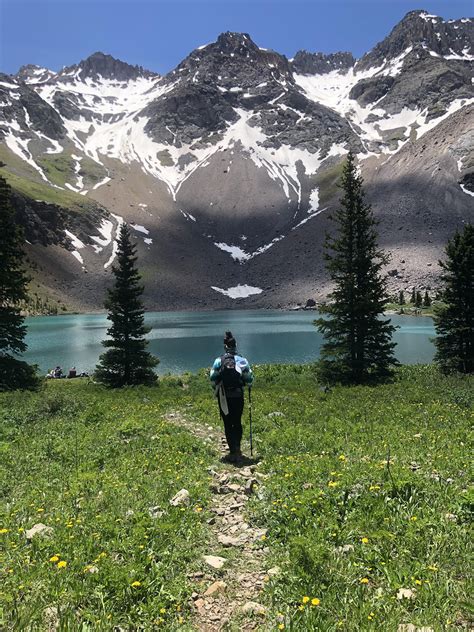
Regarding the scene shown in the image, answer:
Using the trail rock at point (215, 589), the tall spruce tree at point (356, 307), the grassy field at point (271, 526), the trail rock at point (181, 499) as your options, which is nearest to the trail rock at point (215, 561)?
the grassy field at point (271, 526)

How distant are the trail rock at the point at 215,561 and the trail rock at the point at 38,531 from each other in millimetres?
2395

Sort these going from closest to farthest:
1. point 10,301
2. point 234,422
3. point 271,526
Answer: point 271,526
point 234,422
point 10,301

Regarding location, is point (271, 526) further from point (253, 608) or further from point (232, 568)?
point (253, 608)

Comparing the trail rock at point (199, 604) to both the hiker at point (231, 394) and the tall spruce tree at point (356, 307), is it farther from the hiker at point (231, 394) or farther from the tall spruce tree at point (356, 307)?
the tall spruce tree at point (356, 307)

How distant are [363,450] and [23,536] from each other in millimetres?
7106

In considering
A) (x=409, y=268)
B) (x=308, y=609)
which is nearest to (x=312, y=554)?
(x=308, y=609)

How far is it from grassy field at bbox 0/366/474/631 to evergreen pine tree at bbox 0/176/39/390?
1444 centimetres

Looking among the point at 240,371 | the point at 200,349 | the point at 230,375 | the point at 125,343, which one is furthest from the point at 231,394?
the point at 200,349

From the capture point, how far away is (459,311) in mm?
28172

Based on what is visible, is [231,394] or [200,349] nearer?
[231,394]

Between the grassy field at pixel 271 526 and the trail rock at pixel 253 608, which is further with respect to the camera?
the trail rock at pixel 253 608

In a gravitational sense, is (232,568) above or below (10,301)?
below

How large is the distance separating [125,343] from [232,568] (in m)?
26.8

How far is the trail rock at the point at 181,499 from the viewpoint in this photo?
699cm
